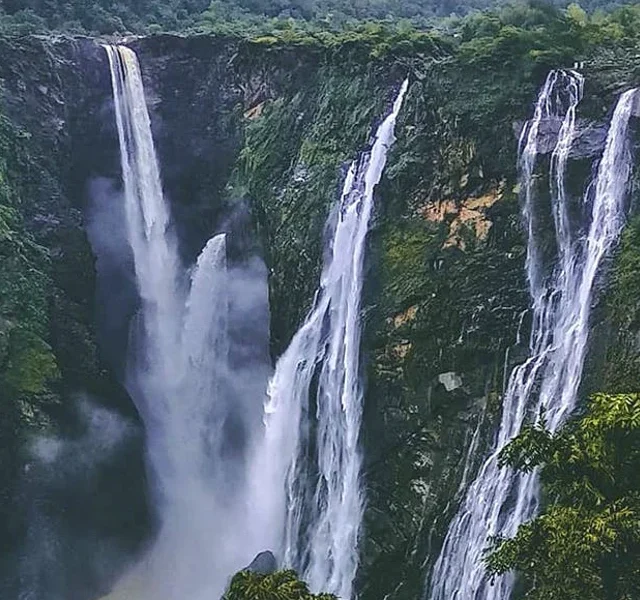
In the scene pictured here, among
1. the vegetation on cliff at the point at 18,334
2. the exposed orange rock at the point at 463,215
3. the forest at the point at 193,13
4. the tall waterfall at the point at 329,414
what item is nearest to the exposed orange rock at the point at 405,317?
the tall waterfall at the point at 329,414

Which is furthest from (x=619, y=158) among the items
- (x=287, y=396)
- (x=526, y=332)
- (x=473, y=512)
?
(x=287, y=396)

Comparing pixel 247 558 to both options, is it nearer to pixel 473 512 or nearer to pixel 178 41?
pixel 473 512

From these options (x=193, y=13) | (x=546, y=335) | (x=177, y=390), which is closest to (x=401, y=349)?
(x=546, y=335)

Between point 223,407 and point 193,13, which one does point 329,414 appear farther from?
point 193,13

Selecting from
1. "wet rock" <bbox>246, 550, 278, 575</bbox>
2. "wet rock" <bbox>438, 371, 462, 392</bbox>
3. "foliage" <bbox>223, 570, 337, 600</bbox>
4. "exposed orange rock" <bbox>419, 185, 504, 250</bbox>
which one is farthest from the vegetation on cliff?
"foliage" <bbox>223, 570, 337, 600</bbox>

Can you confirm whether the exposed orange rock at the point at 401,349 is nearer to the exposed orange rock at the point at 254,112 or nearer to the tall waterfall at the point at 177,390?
the tall waterfall at the point at 177,390

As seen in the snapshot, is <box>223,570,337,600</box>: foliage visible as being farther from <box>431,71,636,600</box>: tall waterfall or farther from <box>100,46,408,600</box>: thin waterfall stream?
<box>100,46,408,600</box>: thin waterfall stream
